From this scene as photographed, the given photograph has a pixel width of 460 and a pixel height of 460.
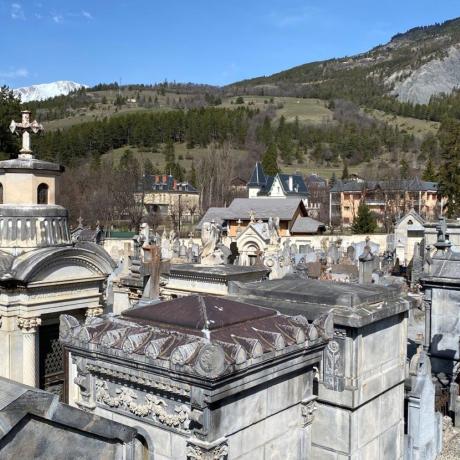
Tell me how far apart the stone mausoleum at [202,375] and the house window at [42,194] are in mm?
4735

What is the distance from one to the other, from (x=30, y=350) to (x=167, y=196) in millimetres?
71108

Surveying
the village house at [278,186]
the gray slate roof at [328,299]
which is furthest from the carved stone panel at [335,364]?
the village house at [278,186]

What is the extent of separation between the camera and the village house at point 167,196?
76.1m

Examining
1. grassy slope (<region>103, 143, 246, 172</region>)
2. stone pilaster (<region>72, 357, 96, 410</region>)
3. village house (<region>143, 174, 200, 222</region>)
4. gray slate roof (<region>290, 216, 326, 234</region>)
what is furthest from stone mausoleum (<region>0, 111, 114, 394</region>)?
grassy slope (<region>103, 143, 246, 172</region>)

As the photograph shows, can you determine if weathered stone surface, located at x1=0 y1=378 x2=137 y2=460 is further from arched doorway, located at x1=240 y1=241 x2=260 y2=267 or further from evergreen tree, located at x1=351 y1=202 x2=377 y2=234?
evergreen tree, located at x1=351 y1=202 x2=377 y2=234

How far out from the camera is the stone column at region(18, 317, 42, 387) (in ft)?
28.0

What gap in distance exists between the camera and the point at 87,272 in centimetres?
940

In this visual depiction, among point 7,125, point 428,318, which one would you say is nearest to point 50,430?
point 428,318

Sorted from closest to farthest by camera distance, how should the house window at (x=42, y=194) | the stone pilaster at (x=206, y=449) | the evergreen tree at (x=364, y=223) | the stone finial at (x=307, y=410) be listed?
the stone pilaster at (x=206, y=449), the stone finial at (x=307, y=410), the house window at (x=42, y=194), the evergreen tree at (x=364, y=223)

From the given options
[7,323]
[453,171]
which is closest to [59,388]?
[7,323]

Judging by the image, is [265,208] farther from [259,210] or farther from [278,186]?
[278,186]

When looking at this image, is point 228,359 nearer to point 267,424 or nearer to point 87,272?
point 267,424

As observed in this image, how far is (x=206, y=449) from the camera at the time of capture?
3.89 m

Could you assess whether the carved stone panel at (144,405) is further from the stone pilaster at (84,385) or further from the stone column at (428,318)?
the stone column at (428,318)
